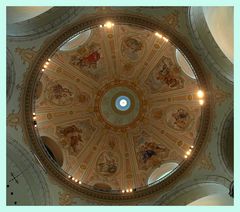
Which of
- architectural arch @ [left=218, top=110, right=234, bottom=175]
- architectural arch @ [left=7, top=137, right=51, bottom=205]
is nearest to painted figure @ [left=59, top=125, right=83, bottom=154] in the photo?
architectural arch @ [left=7, top=137, right=51, bottom=205]

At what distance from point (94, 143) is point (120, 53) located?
166 inches

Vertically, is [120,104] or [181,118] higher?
[120,104]

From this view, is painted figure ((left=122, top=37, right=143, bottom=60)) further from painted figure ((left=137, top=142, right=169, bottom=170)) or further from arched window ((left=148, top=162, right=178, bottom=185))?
arched window ((left=148, top=162, right=178, bottom=185))

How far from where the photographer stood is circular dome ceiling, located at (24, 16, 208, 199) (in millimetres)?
16109

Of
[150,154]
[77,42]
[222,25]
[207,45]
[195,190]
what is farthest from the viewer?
[150,154]

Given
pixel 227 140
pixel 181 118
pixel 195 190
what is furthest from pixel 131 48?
pixel 195 190

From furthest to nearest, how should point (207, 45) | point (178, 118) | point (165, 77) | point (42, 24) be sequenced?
point (165, 77)
point (178, 118)
point (207, 45)
point (42, 24)

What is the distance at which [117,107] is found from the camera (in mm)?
17703

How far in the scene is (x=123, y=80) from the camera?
58.2 ft

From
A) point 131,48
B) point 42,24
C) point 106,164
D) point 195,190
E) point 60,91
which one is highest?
point 131,48

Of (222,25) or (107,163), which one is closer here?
(222,25)

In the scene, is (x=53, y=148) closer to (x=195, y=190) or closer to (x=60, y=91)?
(x=60, y=91)

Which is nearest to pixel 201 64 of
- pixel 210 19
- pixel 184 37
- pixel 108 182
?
pixel 184 37

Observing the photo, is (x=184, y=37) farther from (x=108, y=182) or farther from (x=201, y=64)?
(x=108, y=182)
